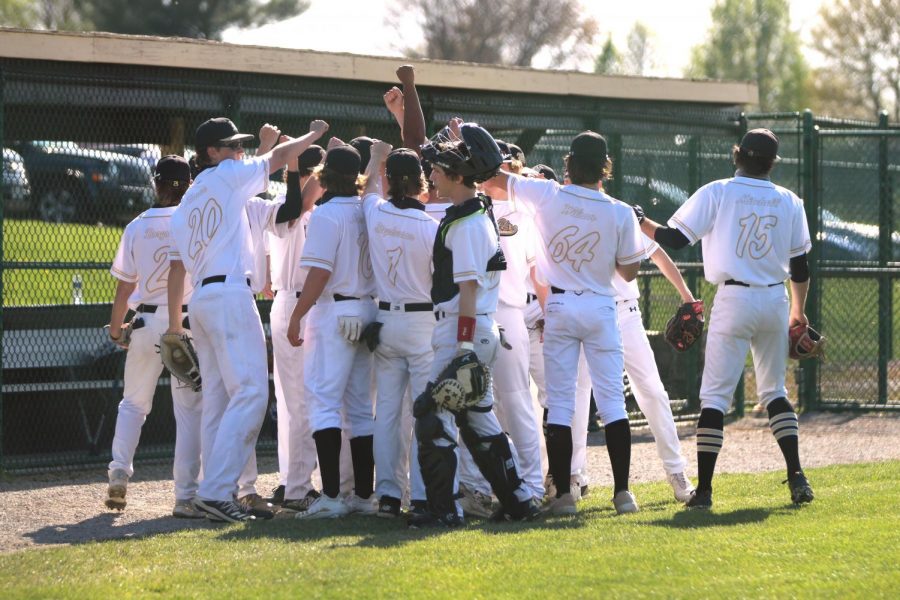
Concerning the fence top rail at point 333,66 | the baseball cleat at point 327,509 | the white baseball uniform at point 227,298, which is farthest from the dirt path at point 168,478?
the fence top rail at point 333,66

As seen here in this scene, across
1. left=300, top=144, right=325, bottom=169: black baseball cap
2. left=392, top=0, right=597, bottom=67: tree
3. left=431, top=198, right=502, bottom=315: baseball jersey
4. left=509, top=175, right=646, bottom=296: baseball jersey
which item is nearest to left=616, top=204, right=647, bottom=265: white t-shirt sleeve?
left=509, top=175, right=646, bottom=296: baseball jersey

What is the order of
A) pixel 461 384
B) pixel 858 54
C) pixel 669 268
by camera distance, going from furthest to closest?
pixel 858 54, pixel 669 268, pixel 461 384

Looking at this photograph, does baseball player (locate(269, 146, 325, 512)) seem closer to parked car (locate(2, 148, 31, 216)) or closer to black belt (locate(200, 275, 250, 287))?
black belt (locate(200, 275, 250, 287))

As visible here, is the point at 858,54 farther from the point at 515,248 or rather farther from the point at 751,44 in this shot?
the point at 515,248

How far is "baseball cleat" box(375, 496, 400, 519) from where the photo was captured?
7.12m

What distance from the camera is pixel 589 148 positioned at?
7.16 metres

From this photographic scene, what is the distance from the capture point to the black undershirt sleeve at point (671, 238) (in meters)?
7.29

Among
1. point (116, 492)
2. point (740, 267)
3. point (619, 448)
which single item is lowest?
point (116, 492)

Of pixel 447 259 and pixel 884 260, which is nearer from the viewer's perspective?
pixel 447 259

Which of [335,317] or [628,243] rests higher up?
[628,243]

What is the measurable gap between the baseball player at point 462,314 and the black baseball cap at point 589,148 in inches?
21.9

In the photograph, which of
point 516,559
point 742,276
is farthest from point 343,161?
point 516,559

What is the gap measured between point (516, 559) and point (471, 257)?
5.07 ft

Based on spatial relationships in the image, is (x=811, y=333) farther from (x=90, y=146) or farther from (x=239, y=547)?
(x=90, y=146)
